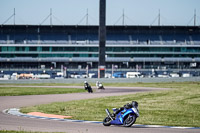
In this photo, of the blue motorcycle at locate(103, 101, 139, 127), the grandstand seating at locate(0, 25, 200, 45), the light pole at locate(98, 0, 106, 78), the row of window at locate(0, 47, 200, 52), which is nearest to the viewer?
the blue motorcycle at locate(103, 101, 139, 127)

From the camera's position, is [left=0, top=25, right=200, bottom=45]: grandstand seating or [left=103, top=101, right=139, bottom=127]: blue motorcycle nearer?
[left=103, top=101, right=139, bottom=127]: blue motorcycle

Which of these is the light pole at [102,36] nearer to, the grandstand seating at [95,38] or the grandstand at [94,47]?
the grandstand at [94,47]

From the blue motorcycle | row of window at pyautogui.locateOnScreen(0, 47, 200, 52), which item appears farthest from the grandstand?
the blue motorcycle

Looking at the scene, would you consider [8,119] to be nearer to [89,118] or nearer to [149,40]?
[89,118]

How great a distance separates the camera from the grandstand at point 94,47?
410ft

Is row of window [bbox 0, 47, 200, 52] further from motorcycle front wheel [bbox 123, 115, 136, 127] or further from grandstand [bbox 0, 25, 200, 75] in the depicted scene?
motorcycle front wheel [bbox 123, 115, 136, 127]

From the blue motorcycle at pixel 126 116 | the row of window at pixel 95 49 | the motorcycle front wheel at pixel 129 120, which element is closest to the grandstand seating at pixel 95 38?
the row of window at pixel 95 49

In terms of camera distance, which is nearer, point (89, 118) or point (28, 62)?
point (89, 118)

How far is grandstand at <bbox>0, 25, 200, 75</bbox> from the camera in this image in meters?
125

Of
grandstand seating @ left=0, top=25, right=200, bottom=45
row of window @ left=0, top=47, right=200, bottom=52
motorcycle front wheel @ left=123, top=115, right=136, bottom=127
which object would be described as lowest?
motorcycle front wheel @ left=123, top=115, right=136, bottom=127

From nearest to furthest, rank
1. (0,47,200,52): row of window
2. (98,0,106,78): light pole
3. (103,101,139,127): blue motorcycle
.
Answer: (103,101,139,127): blue motorcycle, (98,0,106,78): light pole, (0,47,200,52): row of window

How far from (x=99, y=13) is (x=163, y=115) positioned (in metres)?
64.2

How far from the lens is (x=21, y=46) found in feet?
409

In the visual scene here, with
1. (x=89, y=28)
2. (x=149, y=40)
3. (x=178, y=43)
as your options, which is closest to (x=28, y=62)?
(x=89, y=28)
